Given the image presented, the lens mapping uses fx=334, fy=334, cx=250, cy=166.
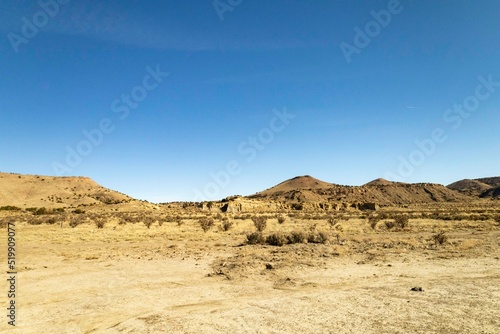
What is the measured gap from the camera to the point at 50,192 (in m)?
108

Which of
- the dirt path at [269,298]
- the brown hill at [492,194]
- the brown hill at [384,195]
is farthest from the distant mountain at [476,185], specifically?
the dirt path at [269,298]

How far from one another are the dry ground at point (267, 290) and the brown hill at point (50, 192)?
8807cm

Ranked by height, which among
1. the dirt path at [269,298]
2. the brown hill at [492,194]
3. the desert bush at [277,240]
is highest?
the brown hill at [492,194]

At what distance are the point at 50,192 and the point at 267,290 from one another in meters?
118

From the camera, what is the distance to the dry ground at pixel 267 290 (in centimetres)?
715

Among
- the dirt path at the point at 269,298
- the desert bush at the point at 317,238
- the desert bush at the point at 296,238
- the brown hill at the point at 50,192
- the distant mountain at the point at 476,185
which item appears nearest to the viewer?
the dirt path at the point at 269,298

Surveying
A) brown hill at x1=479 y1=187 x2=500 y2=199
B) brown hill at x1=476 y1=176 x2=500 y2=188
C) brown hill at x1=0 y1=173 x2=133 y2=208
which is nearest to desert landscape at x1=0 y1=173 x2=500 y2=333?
brown hill at x1=0 y1=173 x2=133 y2=208

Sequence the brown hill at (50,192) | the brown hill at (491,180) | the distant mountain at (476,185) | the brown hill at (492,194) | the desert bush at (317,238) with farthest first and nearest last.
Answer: the brown hill at (491,180) → the distant mountain at (476,185) → the brown hill at (492,194) → the brown hill at (50,192) → the desert bush at (317,238)

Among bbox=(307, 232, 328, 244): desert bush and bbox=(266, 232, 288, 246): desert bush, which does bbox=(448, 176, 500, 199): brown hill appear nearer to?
bbox=(307, 232, 328, 244): desert bush

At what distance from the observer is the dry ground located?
715cm

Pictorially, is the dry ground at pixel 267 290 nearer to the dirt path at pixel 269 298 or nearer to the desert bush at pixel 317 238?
the dirt path at pixel 269 298

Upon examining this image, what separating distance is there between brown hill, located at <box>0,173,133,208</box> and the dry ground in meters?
88.1

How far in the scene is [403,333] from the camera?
6359mm

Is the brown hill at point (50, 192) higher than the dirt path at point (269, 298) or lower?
higher
